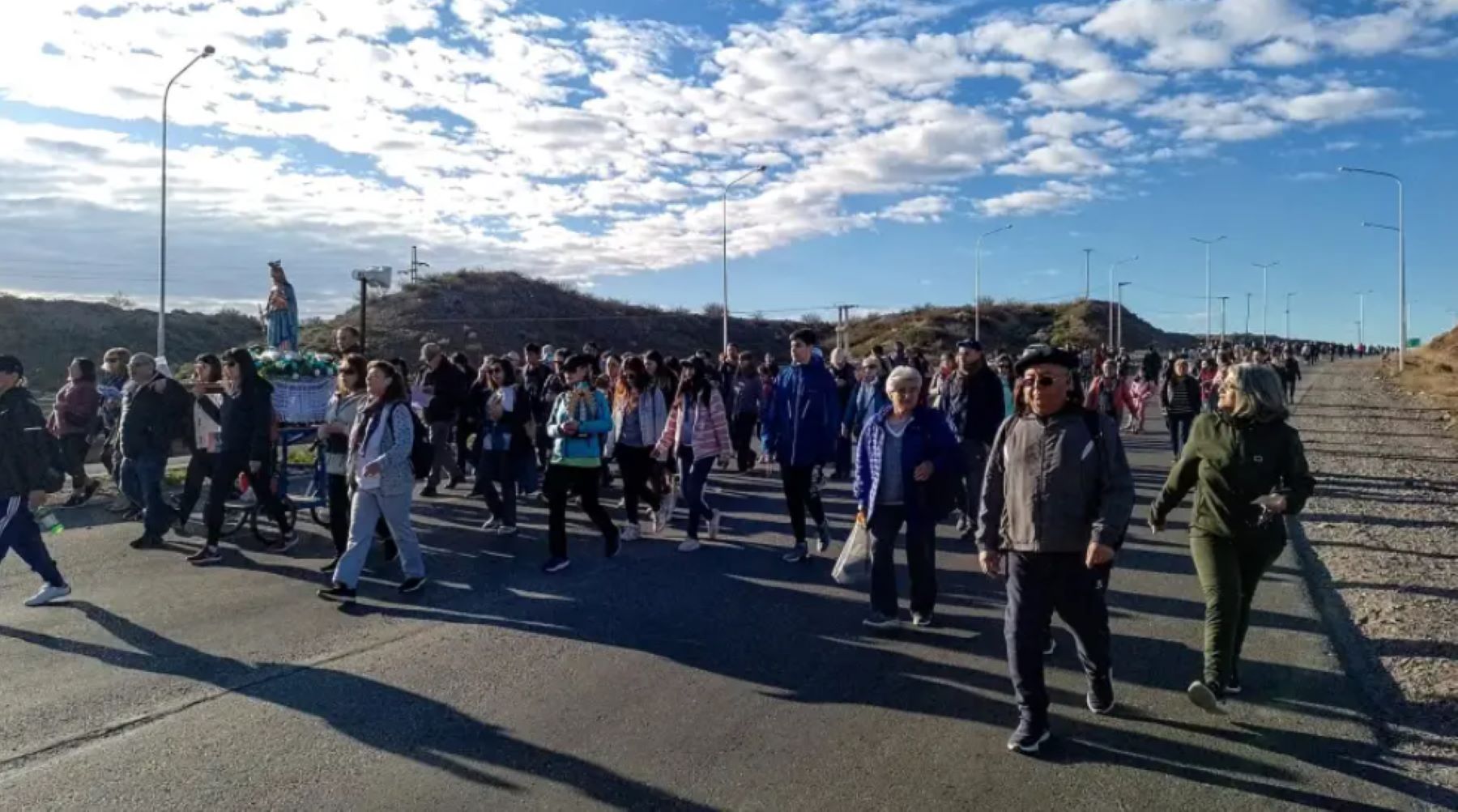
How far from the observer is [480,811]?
13.9 ft

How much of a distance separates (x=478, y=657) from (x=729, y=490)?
7.84m

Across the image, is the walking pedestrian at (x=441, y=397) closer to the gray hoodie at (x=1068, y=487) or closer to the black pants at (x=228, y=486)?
the black pants at (x=228, y=486)

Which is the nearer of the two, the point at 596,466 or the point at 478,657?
the point at 478,657

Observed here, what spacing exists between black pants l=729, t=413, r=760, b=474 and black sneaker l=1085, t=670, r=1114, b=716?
34.8 feet

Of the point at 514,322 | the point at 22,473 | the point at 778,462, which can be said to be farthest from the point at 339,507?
the point at 514,322

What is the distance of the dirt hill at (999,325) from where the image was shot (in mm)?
81562

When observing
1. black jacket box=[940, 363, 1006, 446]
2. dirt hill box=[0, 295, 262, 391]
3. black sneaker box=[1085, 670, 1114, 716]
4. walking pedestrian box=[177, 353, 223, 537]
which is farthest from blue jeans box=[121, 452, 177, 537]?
dirt hill box=[0, 295, 262, 391]

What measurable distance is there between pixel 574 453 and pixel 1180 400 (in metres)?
10.6

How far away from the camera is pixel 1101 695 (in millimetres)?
5312

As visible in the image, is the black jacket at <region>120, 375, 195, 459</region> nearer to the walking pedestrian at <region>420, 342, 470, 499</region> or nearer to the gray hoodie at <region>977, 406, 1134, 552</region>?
the walking pedestrian at <region>420, 342, 470, 499</region>

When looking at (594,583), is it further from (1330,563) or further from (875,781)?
(1330,563)

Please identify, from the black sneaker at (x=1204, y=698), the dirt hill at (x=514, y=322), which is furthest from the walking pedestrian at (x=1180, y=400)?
the dirt hill at (x=514, y=322)

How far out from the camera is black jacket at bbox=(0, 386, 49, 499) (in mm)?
7312

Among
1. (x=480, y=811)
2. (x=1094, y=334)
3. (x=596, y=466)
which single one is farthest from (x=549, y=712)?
(x=1094, y=334)
